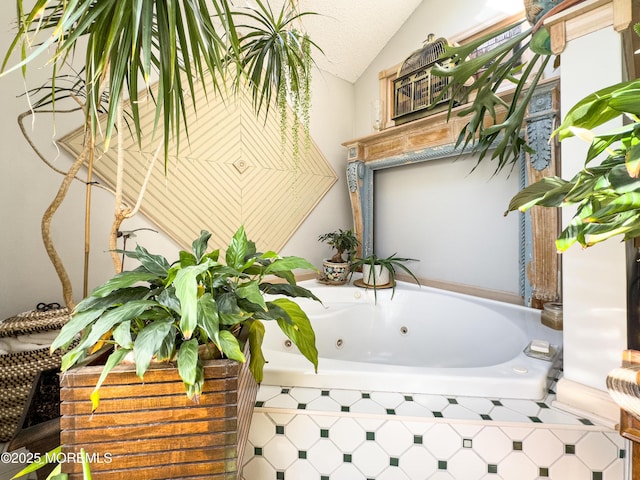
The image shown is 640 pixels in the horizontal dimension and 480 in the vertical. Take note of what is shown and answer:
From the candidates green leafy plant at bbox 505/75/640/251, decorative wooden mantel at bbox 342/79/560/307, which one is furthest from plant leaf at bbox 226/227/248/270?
decorative wooden mantel at bbox 342/79/560/307

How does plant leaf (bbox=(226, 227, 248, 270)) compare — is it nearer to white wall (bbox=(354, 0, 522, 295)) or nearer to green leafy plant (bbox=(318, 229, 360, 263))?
green leafy plant (bbox=(318, 229, 360, 263))

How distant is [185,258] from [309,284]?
1.51 metres

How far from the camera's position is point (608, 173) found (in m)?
0.40

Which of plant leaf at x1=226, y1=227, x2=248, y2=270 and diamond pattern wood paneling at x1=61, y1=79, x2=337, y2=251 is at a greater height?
diamond pattern wood paneling at x1=61, y1=79, x2=337, y2=251

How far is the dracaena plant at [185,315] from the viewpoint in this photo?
0.57 meters

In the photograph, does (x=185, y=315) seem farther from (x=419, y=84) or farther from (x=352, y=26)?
(x=352, y=26)

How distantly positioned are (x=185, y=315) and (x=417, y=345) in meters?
1.68

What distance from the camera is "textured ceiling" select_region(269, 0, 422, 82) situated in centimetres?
210

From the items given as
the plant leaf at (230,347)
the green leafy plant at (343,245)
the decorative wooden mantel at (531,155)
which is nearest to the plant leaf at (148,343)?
the plant leaf at (230,347)

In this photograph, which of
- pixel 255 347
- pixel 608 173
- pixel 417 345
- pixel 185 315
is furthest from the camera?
pixel 417 345

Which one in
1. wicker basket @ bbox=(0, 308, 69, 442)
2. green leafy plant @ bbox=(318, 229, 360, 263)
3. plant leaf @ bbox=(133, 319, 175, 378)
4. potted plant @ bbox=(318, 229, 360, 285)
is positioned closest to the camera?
plant leaf @ bbox=(133, 319, 175, 378)

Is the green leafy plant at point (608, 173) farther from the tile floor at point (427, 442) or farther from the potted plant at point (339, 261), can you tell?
the potted plant at point (339, 261)

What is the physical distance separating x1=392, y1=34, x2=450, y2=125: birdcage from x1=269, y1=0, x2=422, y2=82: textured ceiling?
43 centimetres

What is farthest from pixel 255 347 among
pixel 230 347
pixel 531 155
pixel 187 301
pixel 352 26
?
pixel 352 26
